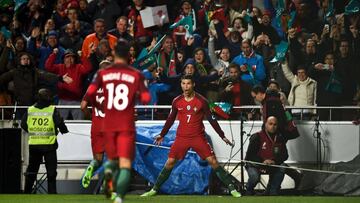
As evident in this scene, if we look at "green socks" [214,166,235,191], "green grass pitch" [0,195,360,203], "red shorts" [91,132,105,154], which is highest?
"red shorts" [91,132,105,154]

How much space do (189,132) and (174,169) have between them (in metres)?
1.88

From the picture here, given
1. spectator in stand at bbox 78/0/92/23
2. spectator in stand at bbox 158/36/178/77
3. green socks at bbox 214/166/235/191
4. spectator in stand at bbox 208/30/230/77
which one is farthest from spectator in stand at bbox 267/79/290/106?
spectator in stand at bbox 78/0/92/23

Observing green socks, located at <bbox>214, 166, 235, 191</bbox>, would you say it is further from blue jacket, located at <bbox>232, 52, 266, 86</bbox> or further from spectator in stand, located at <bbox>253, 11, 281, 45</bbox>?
spectator in stand, located at <bbox>253, 11, 281, 45</bbox>

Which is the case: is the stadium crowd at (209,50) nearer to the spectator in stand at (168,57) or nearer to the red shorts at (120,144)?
the spectator in stand at (168,57)

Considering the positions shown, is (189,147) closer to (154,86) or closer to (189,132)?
(189,132)

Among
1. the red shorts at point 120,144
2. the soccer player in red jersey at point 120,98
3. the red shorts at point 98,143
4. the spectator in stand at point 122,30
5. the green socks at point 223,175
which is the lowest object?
the green socks at point 223,175

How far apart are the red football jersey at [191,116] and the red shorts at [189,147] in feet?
0.36

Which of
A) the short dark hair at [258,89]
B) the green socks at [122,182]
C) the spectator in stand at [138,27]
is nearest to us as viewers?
the green socks at [122,182]

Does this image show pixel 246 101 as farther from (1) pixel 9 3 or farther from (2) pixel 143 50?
(1) pixel 9 3

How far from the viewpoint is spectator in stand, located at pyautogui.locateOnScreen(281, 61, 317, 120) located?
1970 centimetres

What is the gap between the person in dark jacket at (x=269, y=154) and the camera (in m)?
19.4

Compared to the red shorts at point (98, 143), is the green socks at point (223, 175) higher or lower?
lower

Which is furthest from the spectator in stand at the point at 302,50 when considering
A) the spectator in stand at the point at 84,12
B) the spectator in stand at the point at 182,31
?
the spectator in stand at the point at 84,12

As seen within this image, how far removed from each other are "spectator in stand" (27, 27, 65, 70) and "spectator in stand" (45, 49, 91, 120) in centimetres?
14
